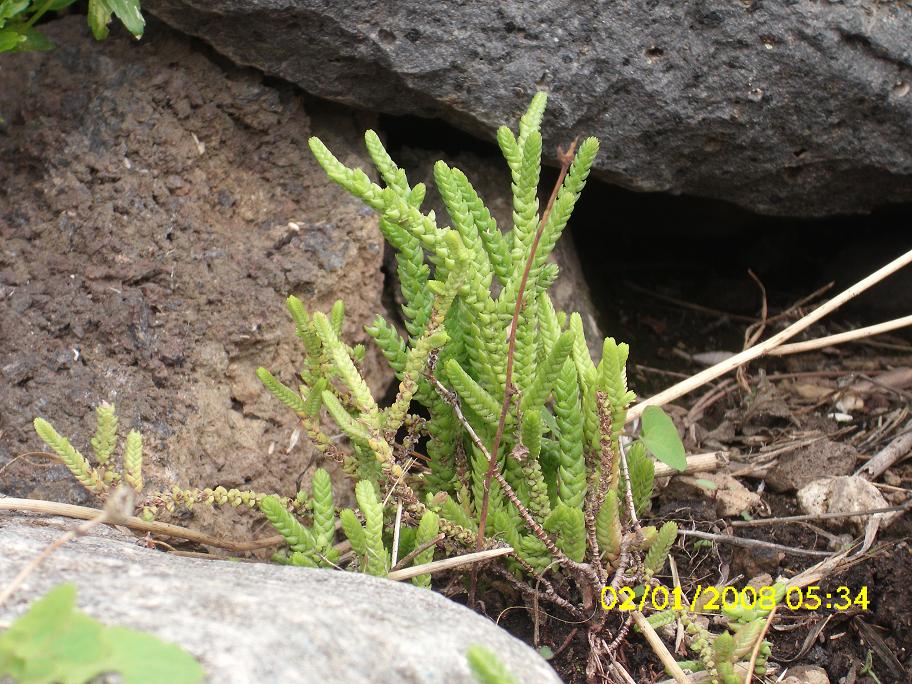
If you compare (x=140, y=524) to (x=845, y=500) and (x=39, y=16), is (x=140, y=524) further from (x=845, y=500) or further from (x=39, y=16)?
(x=845, y=500)

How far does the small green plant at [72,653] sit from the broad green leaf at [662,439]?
946mm

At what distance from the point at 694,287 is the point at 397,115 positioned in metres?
1.22

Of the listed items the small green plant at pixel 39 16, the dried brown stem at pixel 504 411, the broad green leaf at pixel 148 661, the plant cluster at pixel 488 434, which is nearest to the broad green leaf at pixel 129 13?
the small green plant at pixel 39 16

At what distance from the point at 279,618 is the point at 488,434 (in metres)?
0.71

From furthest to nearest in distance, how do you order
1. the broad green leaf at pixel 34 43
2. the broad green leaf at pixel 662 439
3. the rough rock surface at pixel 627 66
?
the rough rock surface at pixel 627 66 → the broad green leaf at pixel 34 43 → the broad green leaf at pixel 662 439

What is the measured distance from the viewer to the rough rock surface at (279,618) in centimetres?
103

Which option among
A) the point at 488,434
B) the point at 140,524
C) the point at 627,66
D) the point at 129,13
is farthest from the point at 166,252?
the point at 627,66

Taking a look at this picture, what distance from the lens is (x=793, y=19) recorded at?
215 cm

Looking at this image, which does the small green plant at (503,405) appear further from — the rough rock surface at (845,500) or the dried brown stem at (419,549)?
the rough rock surface at (845,500)

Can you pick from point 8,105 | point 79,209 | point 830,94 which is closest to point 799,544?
point 830,94

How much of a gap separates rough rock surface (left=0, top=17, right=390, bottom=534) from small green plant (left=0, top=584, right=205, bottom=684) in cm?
89

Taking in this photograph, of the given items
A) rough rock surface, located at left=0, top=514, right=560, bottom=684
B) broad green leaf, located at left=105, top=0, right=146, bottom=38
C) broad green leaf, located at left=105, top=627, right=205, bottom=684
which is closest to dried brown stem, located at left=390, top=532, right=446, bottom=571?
rough rock surface, located at left=0, top=514, right=560, bottom=684

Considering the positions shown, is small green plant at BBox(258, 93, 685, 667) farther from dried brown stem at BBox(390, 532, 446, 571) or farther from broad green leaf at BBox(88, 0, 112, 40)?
broad green leaf at BBox(88, 0, 112, 40)

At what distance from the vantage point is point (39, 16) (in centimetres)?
200
